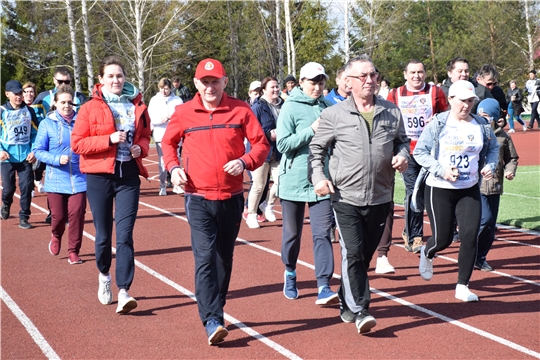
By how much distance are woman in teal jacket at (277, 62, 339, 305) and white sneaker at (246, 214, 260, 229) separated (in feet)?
13.9

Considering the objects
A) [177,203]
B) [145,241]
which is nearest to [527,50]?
[177,203]

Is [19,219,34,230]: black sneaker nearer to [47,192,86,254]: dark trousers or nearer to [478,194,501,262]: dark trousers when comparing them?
[47,192,86,254]: dark trousers

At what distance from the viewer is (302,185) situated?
704 centimetres

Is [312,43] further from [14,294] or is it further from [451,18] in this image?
[14,294]

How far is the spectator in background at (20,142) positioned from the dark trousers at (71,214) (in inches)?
119

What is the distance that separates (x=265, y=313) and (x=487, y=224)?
9.71 ft

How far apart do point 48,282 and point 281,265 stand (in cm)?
269

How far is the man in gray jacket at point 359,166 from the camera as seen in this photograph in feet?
19.5

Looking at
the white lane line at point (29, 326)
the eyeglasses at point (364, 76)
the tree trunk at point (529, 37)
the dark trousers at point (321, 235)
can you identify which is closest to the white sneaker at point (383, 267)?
the dark trousers at point (321, 235)

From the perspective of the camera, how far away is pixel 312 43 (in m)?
50.4

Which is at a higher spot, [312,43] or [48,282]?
[312,43]

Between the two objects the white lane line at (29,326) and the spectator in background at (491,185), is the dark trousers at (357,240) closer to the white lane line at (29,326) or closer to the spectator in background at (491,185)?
the white lane line at (29,326)

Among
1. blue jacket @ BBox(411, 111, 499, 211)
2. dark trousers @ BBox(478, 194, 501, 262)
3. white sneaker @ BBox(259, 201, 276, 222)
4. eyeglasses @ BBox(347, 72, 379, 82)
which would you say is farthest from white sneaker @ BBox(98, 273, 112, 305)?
white sneaker @ BBox(259, 201, 276, 222)

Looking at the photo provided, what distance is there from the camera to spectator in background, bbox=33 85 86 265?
8.78m
